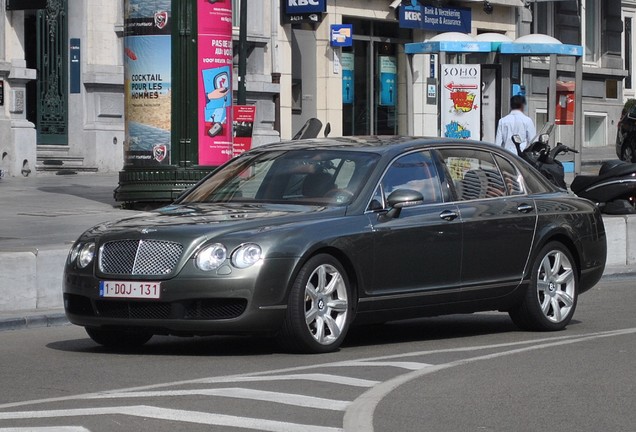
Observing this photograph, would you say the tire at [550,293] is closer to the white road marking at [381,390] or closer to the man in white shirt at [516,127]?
the white road marking at [381,390]

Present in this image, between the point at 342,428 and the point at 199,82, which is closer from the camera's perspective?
the point at 342,428

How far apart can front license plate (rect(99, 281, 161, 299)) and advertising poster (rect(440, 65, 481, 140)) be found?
18209mm

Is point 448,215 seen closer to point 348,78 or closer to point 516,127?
point 516,127

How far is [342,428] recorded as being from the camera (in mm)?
7059

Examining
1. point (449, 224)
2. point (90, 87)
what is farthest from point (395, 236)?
point (90, 87)

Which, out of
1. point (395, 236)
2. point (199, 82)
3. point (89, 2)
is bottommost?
point (395, 236)

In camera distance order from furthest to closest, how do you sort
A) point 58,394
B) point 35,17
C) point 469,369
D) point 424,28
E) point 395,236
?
point 424,28
point 35,17
point 395,236
point 469,369
point 58,394

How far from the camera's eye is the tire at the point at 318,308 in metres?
9.85

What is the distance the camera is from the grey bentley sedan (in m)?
9.73

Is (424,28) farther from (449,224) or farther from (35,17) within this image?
(449,224)

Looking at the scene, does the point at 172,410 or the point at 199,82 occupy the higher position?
the point at 199,82

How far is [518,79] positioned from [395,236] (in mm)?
19628

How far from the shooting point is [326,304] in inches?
397

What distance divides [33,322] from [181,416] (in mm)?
5338
